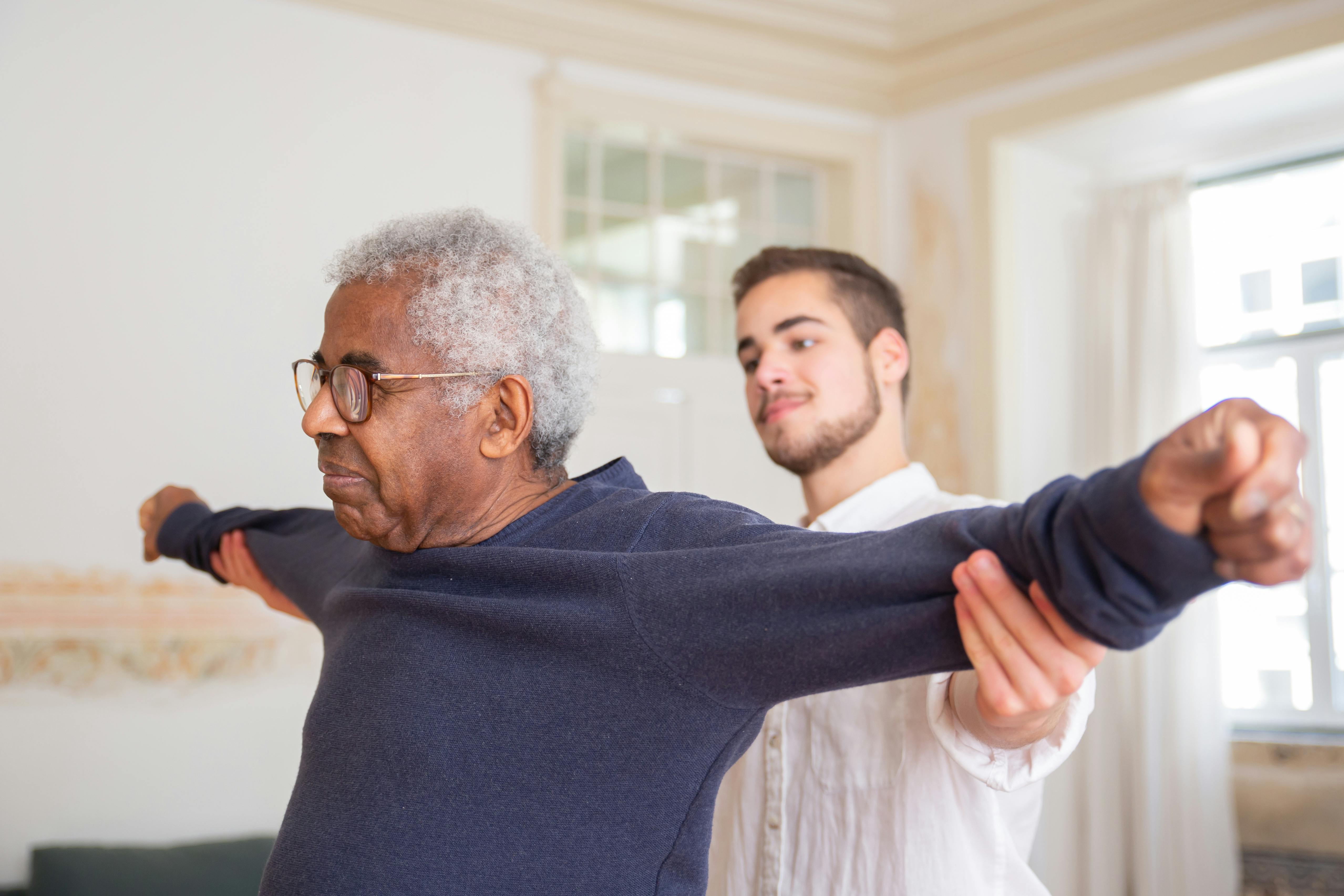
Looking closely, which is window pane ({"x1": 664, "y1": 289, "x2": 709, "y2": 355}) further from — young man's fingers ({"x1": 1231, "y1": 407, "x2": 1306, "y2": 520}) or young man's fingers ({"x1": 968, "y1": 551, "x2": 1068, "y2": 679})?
young man's fingers ({"x1": 1231, "y1": 407, "x2": 1306, "y2": 520})

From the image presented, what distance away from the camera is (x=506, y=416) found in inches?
48.8

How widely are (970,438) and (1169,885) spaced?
1.76 m

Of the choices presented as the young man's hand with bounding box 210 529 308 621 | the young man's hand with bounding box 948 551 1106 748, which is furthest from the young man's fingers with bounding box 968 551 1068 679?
the young man's hand with bounding box 210 529 308 621

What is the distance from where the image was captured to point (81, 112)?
11.2ft

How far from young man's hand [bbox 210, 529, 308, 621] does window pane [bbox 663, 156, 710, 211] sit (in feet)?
9.71

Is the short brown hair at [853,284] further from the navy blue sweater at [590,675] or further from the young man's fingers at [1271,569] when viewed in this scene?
the young man's fingers at [1271,569]

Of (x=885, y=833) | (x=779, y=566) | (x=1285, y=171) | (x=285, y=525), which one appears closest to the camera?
(x=779, y=566)

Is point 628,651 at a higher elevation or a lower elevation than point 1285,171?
lower

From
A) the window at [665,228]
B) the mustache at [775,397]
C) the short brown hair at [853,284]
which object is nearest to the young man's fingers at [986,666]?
the mustache at [775,397]

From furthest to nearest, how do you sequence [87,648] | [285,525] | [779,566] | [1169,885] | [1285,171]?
1. [1285,171]
2. [1169,885]
3. [87,648]
4. [285,525]
5. [779,566]

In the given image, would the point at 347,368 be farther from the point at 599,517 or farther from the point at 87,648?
the point at 87,648

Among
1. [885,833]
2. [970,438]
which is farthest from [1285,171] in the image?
[885,833]

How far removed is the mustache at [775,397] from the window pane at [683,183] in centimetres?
281

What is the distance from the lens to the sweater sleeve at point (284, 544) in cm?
164
